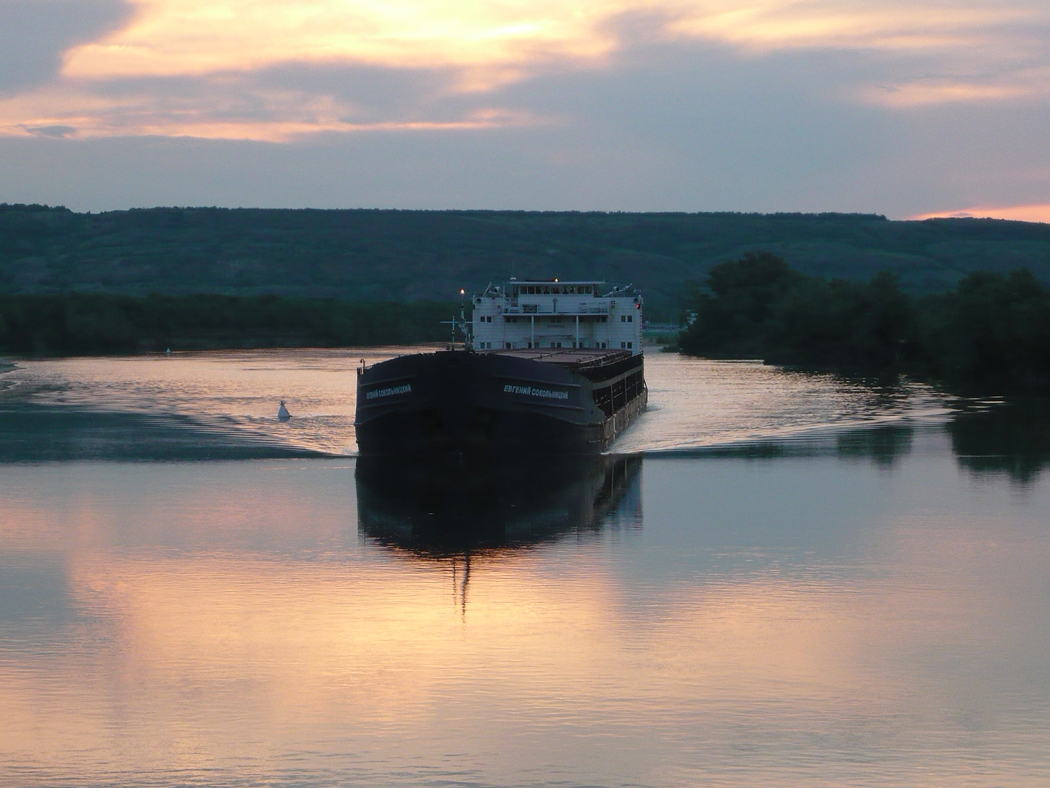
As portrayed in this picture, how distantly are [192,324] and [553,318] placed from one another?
10396cm

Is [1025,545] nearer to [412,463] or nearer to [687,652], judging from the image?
[687,652]

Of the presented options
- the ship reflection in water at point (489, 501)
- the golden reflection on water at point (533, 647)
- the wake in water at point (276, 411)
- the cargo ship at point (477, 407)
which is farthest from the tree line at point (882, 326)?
the golden reflection on water at point (533, 647)

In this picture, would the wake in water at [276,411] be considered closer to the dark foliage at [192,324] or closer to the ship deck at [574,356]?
the ship deck at [574,356]

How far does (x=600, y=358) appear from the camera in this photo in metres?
44.8

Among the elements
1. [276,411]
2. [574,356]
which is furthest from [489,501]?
[276,411]

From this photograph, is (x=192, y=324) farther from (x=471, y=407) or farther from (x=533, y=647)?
(x=533, y=647)

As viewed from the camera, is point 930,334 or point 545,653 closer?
point 545,653

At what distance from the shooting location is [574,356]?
4562 cm

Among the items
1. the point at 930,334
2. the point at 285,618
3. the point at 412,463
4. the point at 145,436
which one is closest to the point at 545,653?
the point at 285,618

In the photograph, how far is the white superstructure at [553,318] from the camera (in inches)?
2079

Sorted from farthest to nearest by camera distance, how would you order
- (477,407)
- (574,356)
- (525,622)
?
(574,356), (477,407), (525,622)

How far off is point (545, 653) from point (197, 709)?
376 centimetres

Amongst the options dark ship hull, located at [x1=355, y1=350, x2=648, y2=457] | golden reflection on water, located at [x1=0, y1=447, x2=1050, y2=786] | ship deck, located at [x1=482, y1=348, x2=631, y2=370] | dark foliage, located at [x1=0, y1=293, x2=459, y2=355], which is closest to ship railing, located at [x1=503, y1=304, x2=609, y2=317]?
ship deck, located at [x1=482, y1=348, x2=631, y2=370]

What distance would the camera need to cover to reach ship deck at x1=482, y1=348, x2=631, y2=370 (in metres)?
39.9
